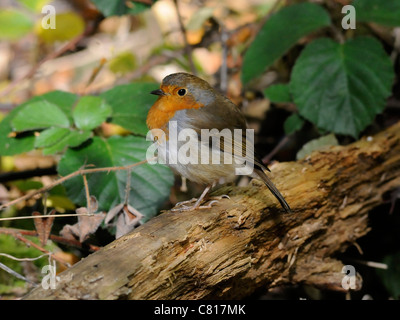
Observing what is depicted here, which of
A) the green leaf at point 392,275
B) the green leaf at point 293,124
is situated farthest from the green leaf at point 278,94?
the green leaf at point 392,275

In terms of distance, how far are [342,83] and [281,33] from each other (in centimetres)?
58

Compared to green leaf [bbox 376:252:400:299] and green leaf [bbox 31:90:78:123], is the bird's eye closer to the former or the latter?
green leaf [bbox 31:90:78:123]

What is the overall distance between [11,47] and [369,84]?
162 inches

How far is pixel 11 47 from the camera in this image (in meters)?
5.32

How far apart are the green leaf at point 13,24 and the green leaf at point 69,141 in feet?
7.34

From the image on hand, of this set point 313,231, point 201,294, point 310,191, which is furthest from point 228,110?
point 201,294

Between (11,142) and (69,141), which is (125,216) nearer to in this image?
(69,141)

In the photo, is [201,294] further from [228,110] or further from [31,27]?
[31,27]

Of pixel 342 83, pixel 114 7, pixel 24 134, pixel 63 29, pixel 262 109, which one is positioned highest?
pixel 63 29

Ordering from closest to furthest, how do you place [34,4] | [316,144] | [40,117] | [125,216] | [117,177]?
[125,216], [117,177], [40,117], [316,144], [34,4]

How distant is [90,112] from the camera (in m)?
2.75

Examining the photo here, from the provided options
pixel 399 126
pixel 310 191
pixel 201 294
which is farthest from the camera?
pixel 399 126

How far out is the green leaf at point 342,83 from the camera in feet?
9.45

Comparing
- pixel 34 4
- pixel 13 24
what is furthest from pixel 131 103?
pixel 13 24
